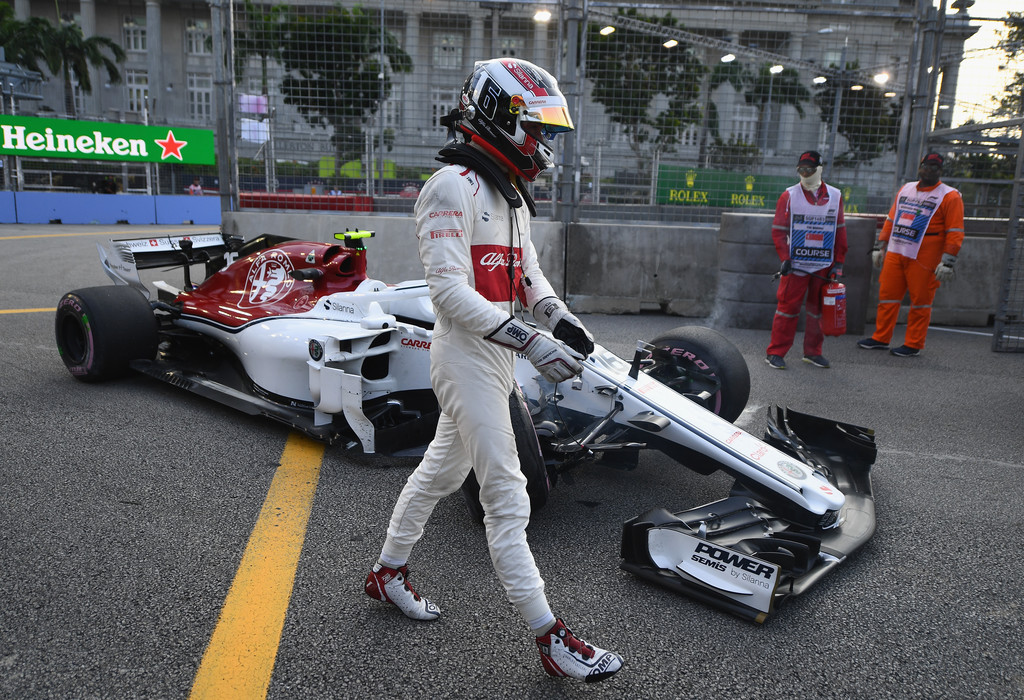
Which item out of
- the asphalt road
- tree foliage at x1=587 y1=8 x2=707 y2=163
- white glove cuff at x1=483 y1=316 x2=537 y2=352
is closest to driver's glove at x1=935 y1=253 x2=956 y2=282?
the asphalt road

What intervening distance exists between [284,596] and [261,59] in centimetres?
773

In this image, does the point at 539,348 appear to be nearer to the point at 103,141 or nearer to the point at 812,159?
the point at 812,159

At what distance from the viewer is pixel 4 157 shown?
68.3 ft

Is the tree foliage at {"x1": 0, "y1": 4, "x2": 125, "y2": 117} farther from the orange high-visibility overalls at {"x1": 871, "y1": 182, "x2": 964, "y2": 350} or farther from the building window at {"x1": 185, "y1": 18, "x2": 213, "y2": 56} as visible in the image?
the orange high-visibility overalls at {"x1": 871, "y1": 182, "x2": 964, "y2": 350}

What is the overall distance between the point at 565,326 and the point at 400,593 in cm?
110

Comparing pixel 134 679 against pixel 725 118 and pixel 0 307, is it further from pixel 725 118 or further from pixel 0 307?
pixel 725 118

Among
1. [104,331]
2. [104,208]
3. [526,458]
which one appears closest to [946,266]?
[526,458]

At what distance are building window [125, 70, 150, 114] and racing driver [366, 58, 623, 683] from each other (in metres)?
46.5

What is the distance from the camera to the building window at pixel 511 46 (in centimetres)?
872

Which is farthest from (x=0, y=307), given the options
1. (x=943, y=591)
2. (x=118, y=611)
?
(x=943, y=591)

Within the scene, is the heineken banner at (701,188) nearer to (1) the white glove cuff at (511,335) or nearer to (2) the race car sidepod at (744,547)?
(2) the race car sidepod at (744,547)

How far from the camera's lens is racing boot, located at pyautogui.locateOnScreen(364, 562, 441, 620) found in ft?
8.55

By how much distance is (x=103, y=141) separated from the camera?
22844 millimetres

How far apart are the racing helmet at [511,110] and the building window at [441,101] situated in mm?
6956
